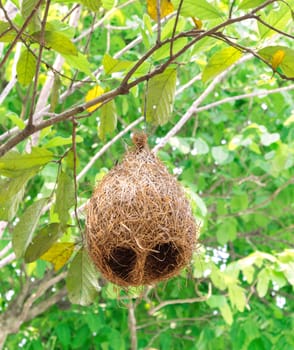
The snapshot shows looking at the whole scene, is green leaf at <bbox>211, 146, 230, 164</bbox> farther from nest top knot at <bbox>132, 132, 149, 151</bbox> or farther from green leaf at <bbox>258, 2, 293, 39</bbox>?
green leaf at <bbox>258, 2, 293, 39</bbox>

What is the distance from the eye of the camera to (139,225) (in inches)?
59.7

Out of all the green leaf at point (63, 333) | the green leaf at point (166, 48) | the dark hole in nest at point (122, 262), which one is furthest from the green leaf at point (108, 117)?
the green leaf at point (63, 333)

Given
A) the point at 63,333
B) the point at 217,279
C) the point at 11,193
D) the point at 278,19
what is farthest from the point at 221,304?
the point at 278,19

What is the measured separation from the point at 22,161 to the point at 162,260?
358 millimetres

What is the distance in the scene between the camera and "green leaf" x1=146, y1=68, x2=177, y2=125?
157cm

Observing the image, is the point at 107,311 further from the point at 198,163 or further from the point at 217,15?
the point at 217,15

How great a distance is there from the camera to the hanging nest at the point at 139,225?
1514mm

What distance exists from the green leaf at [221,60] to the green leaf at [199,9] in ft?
0.24

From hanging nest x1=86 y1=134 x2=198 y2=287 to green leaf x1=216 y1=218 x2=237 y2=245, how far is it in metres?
2.22

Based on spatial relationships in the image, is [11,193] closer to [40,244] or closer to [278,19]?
[40,244]

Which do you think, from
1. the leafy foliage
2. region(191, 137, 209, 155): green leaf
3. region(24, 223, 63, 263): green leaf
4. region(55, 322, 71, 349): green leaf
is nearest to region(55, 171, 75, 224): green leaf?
region(24, 223, 63, 263): green leaf

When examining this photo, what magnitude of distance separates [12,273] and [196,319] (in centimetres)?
115

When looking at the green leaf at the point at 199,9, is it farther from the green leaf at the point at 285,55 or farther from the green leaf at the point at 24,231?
the green leaf at the point at 24,231

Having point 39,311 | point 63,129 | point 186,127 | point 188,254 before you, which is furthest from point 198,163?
point 188,254
